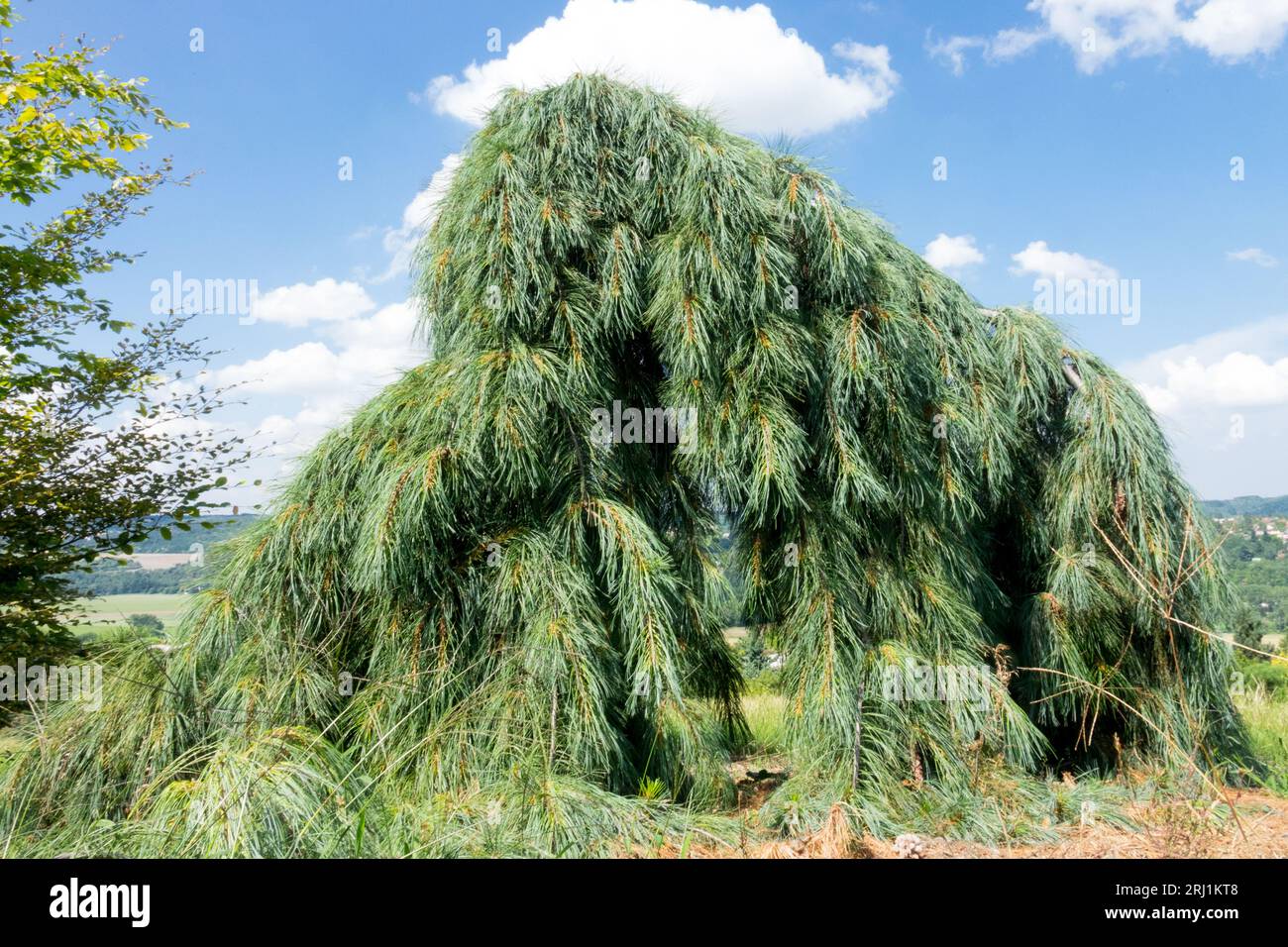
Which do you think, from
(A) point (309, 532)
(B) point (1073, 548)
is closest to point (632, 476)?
(A) point (309, 532)

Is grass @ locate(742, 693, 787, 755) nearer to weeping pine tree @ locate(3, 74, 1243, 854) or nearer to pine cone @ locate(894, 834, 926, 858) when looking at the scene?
weeping pine tree @ locate(3, 74, 1243, 854)

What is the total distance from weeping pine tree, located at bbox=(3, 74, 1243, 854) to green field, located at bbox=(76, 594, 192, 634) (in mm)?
167

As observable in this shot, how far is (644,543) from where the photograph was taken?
10.7 ft

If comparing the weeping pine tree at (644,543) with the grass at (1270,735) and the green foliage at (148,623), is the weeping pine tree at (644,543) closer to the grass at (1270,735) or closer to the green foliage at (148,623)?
the green foliage at (148,623)

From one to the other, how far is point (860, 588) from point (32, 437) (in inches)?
169

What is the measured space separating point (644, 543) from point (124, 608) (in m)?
2.58

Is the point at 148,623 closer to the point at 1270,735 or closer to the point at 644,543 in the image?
the point at 644,543

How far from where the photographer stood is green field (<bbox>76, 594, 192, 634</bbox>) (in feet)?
11.8

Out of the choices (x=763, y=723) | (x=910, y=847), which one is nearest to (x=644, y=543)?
(x=910, y=847)

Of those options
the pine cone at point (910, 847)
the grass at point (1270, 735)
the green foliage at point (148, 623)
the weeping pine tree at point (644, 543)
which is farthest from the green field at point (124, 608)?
the grass at point (1270, 735)

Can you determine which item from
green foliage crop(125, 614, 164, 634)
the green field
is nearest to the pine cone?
the green field

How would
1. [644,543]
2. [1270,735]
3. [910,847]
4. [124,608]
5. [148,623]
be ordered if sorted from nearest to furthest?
[910,847]
[644,543]
[148,623]
[124,608]
[1270,735]

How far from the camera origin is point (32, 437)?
427 centimetres
